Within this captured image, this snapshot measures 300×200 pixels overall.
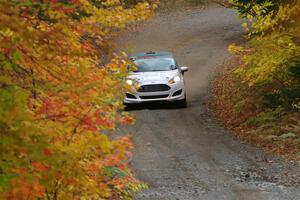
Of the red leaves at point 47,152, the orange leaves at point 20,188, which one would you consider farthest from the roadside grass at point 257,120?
the red leaves at point 47,152

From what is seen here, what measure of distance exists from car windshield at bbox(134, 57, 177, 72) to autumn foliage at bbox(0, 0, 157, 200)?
37.9 feet

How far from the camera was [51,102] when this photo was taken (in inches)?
220

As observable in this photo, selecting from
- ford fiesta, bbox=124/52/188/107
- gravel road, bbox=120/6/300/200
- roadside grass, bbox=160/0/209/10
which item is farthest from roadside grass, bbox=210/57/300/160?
roadside grass, bbox=160/0/209/10

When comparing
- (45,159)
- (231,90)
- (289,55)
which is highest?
(45,159)

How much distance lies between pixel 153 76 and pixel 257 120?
156 inches

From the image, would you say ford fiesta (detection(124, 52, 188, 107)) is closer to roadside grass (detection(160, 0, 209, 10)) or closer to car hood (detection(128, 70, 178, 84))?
car hood (detection(128, 70, 178, 84))

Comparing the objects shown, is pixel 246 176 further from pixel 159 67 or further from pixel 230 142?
pixel 159 67

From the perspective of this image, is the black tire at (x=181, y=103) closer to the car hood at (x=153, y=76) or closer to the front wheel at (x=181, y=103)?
the front wheel at (x=181, y=103)

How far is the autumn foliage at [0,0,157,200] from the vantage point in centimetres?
392

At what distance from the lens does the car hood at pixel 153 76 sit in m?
18.0

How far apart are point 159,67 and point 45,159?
1509 cm

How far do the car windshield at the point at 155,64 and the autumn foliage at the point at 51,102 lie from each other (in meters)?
11.6

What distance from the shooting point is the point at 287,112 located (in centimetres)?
1549

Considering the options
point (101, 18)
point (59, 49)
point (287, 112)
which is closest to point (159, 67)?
point (287, 112)
